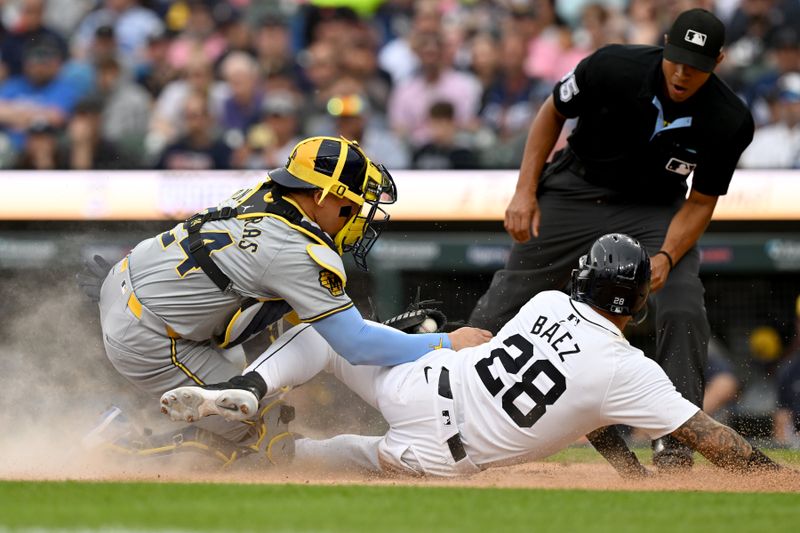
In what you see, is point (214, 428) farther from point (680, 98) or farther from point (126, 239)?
A: point (126, 239)

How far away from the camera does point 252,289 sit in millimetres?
5590

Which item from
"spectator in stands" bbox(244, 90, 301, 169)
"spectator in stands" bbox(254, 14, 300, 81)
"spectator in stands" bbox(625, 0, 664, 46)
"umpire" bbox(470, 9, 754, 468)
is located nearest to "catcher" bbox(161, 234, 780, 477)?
"umpire" bbox(470, 9, 754, 468)

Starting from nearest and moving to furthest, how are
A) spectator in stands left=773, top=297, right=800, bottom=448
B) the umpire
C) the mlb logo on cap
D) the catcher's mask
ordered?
the catcher's mask → the mlb logo on cap → the umpire → spectator in stands left=773, top=297, right=800, bottom=448

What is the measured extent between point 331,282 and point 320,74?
265 inches

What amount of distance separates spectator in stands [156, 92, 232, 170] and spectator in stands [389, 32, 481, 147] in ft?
5.32

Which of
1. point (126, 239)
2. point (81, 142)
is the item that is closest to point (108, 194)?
point (126, 239)

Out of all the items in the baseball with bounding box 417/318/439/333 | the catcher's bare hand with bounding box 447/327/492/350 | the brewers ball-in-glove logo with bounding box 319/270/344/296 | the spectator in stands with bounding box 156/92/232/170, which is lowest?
the spectator in stands with bounding box 156/92/232/170

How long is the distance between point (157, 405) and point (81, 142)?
15.6 ft

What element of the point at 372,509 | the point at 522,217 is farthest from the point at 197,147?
the point at 372,509

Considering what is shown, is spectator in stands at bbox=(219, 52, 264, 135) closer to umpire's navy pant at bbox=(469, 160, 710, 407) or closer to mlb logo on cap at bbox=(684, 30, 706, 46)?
umpire's navy pant at bbox=(469, 160, 710, 407)

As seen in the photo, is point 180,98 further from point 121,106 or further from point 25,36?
point 25,36

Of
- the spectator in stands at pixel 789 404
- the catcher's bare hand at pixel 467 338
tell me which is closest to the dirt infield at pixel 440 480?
the catcher's bare hand at pixel 467 338

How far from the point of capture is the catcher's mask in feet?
18.4

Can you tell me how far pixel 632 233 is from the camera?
657 cm
